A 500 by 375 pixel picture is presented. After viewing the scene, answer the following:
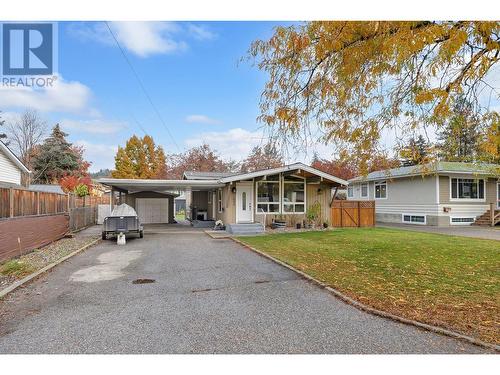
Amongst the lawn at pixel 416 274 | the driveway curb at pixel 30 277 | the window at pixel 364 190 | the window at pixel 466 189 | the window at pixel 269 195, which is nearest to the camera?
the lawn at pixel 416 274

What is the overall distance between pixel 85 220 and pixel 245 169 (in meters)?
22.7

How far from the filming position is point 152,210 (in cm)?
2395

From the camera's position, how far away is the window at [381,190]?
2314 cm

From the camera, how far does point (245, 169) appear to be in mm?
39250

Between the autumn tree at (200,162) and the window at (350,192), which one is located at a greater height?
the autumn tree at (200,162)

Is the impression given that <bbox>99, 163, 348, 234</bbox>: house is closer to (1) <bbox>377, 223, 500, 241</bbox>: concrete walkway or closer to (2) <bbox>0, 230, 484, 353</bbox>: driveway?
(1) <bbox>377, 223, 500, 241</bbox>: concrete walkway

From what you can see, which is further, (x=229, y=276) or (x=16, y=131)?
(x=16, y=131)

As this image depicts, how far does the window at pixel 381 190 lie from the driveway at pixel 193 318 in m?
18.1

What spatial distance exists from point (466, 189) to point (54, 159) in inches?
1444

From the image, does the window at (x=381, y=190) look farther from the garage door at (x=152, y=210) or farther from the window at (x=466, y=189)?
the garage door at (x=152, y=210)

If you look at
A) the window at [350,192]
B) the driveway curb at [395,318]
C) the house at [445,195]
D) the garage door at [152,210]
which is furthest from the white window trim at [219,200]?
the window at [350,192]
